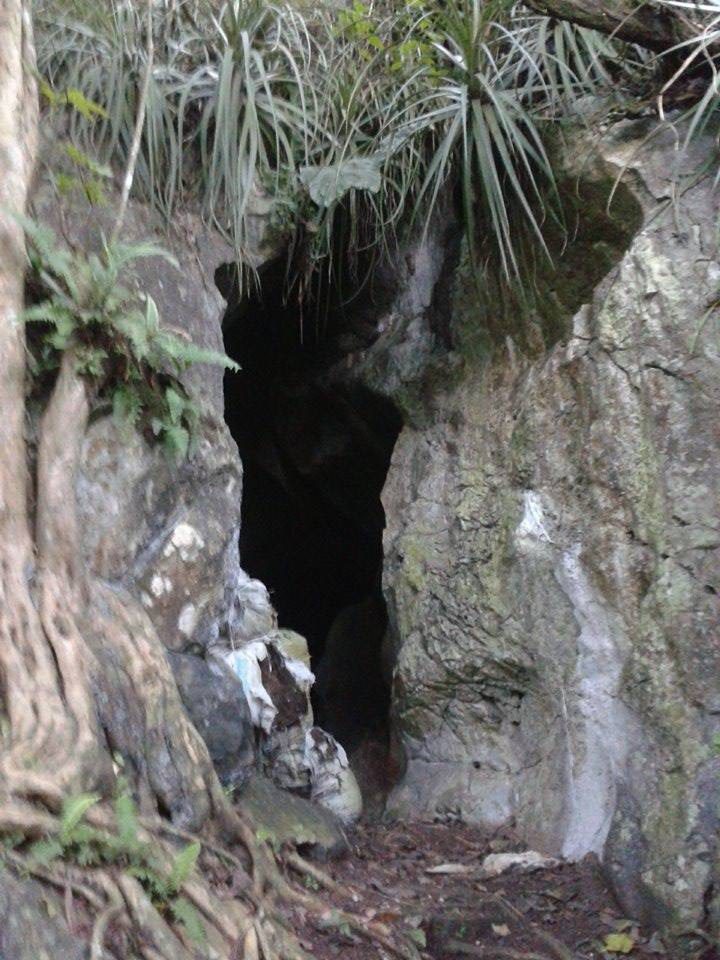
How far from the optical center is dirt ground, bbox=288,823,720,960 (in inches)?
142

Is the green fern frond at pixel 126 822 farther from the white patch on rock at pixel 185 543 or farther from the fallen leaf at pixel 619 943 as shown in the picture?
the fallen leaf at pixel 619 943

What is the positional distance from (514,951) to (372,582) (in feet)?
15.0

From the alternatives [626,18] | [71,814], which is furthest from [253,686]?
[626,18]

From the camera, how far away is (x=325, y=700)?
23.9ft

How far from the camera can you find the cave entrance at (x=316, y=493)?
6.39 meters

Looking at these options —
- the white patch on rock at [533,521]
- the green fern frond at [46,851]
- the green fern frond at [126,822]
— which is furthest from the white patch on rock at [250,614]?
the green fern frond at [46,851]

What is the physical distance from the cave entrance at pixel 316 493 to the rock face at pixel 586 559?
92cm

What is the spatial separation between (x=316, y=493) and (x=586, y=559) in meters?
3.56

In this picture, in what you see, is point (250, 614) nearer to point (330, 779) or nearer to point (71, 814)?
point (330, 779)

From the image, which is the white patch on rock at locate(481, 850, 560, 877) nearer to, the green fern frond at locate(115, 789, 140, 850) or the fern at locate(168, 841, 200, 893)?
the fern at locate(168, 841, 200, 893)

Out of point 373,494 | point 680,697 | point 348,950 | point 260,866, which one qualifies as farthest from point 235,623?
point 373,494

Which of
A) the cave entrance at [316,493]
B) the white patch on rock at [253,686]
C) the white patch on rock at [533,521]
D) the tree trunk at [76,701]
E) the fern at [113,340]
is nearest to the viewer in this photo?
the tree trunk at [76,701]

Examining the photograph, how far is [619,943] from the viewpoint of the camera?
3.67 m

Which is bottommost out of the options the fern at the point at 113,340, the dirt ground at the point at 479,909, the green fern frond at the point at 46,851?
the dirt ground at the point at 479,909
